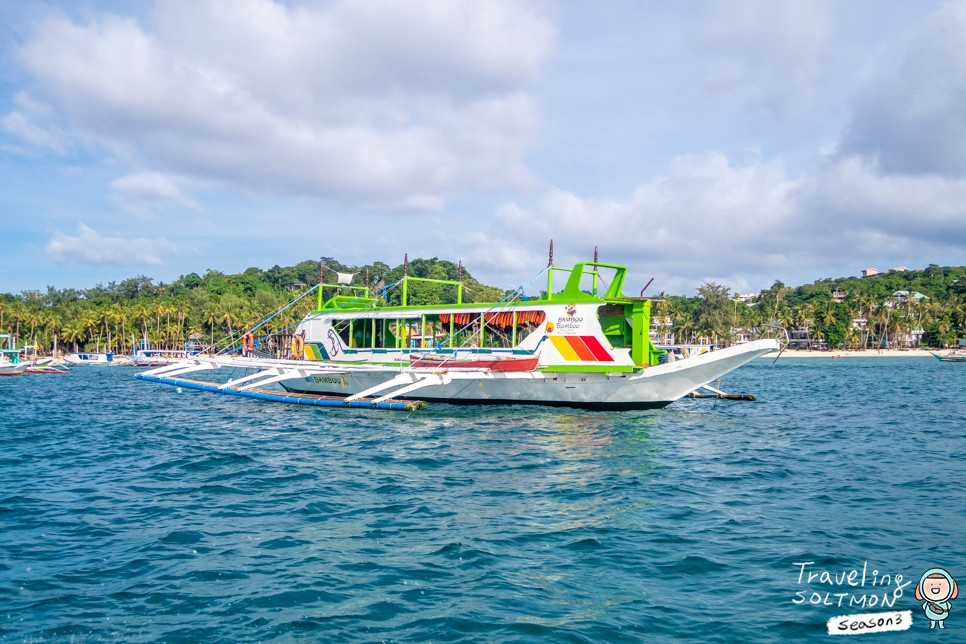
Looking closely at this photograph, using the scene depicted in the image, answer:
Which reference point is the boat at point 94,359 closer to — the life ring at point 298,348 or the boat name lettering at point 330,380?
the life ring at point 298,348

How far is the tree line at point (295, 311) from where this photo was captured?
96.8 m

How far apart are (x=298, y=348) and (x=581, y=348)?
16098 millimetres

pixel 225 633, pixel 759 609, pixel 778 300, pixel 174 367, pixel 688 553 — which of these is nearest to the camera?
pixel 225 633

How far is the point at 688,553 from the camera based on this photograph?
845 cm

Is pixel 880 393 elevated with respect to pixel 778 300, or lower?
lower

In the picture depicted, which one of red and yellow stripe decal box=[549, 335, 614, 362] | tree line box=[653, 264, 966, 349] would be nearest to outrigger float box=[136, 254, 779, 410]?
red and yellow stripe decal box=[549, 335, 614, 362]

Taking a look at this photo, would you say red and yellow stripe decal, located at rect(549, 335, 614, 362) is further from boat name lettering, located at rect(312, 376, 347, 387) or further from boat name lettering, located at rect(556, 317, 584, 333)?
boat name lettering, located at rect(312, 376, 347, 387)

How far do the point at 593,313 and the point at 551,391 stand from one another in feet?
10.6

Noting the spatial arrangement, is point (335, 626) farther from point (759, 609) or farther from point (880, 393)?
point (880, 393)

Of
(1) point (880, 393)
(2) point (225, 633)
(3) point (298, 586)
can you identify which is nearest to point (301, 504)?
(3) point (298, 586)

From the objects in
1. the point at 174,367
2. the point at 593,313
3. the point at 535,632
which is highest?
the point at 593,313

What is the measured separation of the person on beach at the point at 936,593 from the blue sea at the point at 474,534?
11 cm

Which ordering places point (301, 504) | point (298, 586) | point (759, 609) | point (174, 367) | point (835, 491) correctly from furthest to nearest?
point (174, 367) < point (835, 491) < point (301, 504) < point (298, 586) < point (759, 609)

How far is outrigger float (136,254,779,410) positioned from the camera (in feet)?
74.1
